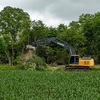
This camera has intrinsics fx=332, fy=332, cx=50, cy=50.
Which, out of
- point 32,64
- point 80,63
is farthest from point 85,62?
point 32,64

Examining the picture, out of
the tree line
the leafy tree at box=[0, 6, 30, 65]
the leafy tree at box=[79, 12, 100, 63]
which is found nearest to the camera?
the tree line

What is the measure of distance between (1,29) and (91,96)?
1798 inches

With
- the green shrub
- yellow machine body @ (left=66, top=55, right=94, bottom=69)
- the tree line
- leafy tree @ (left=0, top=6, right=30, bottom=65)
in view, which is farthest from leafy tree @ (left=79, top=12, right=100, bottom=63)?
yellow machine body @ (left=66, top=55, right=94, bottom=69)

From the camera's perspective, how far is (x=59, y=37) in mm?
47812

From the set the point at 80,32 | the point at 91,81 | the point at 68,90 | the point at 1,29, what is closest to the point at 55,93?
the point at 68,90

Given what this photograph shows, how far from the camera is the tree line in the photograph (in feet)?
153

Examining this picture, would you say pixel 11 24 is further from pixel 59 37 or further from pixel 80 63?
pixel 80 63

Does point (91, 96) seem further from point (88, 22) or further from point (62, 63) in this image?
point (88, 22)

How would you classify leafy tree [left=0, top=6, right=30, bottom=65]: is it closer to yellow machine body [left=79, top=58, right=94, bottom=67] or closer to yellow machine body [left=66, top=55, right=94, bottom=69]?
yellow machine body [left=66, top=55, right=94, bottom=69]

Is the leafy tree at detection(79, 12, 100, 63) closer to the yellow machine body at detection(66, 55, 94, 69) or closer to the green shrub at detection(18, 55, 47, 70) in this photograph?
the green shrub at detection(18, 55, 47, 70)

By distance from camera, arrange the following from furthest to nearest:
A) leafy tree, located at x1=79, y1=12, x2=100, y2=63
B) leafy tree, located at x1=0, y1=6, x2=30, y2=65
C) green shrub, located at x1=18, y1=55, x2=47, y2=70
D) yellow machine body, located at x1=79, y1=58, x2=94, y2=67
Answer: leafy tree, located at x1=0, y1=6, x2=30, y2=65
leafy tree, located at x1=79, y1=12, x2=100, y2=63
green shrub, located at x1=18, y1=55, x2=47, y2=70
yellow machine body, located at x1=79, y1=58, x2=94, y2=67

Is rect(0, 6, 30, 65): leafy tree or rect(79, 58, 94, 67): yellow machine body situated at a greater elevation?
rect(0, 6, 30, 65): leafy tree

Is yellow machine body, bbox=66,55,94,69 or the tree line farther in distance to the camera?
the tree line

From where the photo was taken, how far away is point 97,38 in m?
49.6
